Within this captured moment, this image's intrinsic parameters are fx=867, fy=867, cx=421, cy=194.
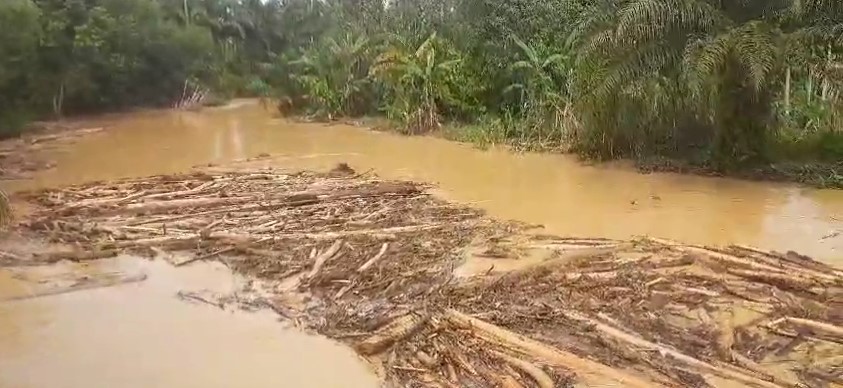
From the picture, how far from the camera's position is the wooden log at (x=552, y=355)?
5.23 metres

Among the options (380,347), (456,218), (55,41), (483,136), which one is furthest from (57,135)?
(380,347)

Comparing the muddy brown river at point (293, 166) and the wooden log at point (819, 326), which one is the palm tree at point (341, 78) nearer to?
the muddy brown river at point (293, 166)

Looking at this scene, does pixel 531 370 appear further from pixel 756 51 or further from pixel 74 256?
pixel 756 51

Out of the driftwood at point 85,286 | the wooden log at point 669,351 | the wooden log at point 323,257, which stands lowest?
the driftwood at point 85,286

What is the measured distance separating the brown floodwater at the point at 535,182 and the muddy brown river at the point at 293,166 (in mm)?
26

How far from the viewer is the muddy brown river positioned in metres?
5.84

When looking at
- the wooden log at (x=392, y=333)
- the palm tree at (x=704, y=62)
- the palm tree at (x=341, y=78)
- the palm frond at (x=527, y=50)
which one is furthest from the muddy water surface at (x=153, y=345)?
the palm tree at (x=341, y=78)

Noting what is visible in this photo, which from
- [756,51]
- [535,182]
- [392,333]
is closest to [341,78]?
[535,182]

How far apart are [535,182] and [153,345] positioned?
23.5 ft

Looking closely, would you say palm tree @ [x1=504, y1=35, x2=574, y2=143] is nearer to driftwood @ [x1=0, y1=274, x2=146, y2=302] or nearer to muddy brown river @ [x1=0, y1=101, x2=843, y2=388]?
muddy brown river @ [x1=0, y1=101, x2=843, y2=388]

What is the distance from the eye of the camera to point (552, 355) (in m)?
5.57

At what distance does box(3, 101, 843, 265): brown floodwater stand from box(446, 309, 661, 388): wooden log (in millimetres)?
3188

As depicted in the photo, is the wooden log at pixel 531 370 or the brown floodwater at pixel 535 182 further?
the brown floodwater at pixel 535 182

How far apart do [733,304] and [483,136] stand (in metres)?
10.6
